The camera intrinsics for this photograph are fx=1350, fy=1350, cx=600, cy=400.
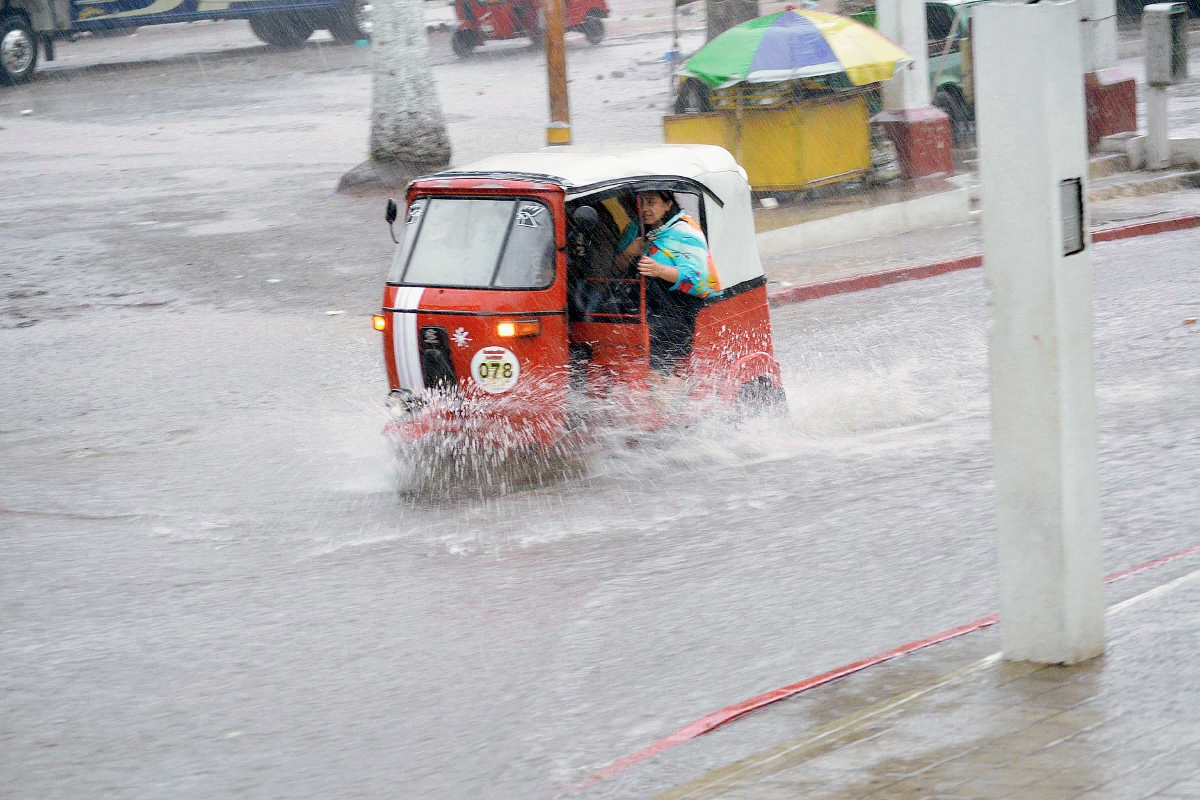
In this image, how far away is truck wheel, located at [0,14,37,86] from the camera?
27.4m

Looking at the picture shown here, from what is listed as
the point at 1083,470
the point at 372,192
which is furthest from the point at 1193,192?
the point at 1083,470

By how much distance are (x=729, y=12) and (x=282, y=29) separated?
1645 centimetres

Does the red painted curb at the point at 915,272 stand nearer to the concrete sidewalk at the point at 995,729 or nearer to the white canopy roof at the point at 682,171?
the white canopy roof at the point at 682,171

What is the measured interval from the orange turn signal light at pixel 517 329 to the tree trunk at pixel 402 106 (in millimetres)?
10028

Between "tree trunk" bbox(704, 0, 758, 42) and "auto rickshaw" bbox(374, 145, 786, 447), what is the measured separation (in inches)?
499

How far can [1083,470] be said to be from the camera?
425 cm

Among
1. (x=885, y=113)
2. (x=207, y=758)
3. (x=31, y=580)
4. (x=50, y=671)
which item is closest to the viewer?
(x=207, y=758)

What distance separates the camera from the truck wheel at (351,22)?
3269 centimetres

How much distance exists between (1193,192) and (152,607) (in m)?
14.1

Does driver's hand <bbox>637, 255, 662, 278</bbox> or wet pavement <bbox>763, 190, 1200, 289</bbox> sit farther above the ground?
driver's hand <bbox>637, 255, 662, 278</bbox>

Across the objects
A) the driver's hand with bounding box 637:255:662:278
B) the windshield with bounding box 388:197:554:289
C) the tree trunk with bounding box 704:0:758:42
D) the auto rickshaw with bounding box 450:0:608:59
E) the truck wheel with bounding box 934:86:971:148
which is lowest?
the driver's hand with bounding box 637:255:662:278

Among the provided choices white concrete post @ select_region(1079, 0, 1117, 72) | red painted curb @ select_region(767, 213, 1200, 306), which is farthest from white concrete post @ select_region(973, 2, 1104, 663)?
white concrete post @ select_region(1079, 0, 1117, 72)

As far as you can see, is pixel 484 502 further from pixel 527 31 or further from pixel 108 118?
pixel 527 31

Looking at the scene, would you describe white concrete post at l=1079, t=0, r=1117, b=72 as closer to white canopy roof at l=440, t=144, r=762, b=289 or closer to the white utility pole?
the white utility pole
